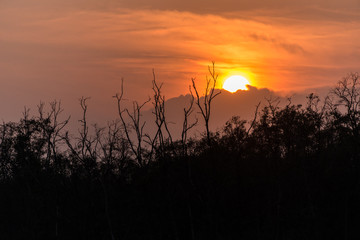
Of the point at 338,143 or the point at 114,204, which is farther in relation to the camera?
the point at 114,204

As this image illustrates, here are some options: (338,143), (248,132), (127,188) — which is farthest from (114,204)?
(338,143)

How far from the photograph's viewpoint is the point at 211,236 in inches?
2076

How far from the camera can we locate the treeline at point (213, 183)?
169 feet

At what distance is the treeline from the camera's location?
5166 cm

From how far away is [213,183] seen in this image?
54250 millimetres

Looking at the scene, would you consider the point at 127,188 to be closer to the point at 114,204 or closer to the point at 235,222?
the point at 114,204

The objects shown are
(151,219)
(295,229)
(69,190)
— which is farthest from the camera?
(69,190)

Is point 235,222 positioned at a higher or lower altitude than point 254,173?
lower

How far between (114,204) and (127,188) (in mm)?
1934

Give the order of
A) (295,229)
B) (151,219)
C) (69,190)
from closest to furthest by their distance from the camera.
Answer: (295,229), (151,219), (69,190)

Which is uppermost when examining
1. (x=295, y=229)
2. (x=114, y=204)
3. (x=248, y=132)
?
(x=248, y=132)

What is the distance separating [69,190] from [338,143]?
27.0m

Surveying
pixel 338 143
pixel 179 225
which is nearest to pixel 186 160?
pixel 179 225

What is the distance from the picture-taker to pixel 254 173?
5481 centimetres
